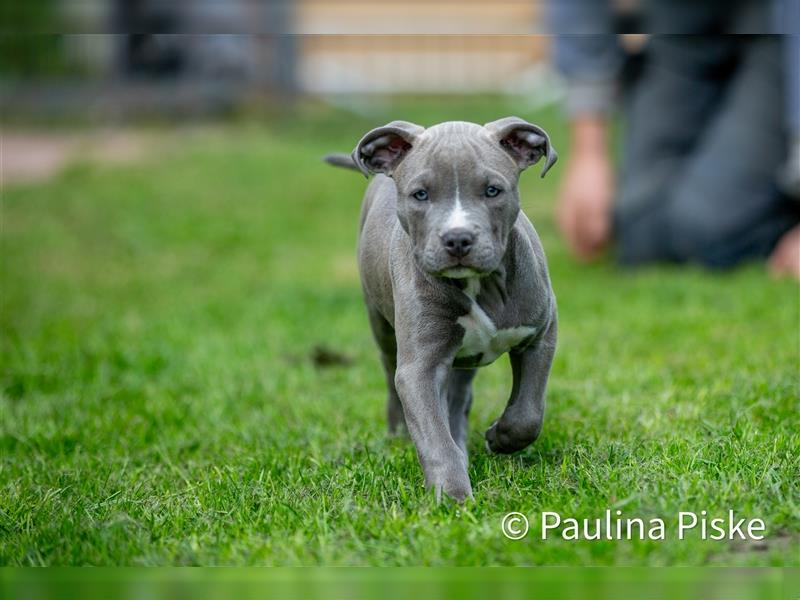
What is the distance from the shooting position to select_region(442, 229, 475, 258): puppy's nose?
3602 millimetres

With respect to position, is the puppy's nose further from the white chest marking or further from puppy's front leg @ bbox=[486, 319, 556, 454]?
puppy's front leg @ bbox=[486, 319, 556, 454]

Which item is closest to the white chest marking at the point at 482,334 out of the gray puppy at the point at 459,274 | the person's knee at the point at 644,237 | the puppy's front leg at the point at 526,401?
the gray puppy at the point at 459,274

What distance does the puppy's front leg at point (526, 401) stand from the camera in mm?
4051

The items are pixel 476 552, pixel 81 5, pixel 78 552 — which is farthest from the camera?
pixel 81 5

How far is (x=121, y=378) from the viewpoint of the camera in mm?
6320

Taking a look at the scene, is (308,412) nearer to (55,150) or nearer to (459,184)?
(459,184)

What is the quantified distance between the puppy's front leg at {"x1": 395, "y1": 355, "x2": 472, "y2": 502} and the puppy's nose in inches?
18.7

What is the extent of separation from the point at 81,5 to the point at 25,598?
13.6m

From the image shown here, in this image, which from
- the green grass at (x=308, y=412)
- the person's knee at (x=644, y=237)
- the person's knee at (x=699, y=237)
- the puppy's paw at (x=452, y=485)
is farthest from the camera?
the person's knee at (x=644, y=237)

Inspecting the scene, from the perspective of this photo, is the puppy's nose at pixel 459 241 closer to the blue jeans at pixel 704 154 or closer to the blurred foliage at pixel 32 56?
the blue jeans at pixel 704 154

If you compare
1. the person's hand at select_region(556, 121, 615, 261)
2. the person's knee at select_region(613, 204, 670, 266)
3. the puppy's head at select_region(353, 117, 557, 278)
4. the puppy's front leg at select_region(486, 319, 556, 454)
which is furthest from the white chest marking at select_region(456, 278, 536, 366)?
the person's hand at select_region(556, 121, 615, 261)

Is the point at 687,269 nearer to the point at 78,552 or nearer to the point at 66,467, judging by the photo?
the point at 66,467

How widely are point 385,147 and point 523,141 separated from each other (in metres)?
0.48

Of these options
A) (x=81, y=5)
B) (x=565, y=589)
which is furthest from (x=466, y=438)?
(x=81, y=5)
